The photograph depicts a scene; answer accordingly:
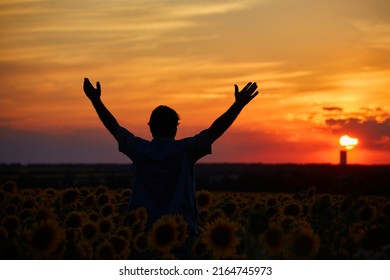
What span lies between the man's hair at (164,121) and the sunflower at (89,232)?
3.88 feet

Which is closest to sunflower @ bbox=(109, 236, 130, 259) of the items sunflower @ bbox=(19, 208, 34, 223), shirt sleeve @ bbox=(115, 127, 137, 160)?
shirt sleeve @ bbox=(115, 127, 137, 160)

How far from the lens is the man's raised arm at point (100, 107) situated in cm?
863

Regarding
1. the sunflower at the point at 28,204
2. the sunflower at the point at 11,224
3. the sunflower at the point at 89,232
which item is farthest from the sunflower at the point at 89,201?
the sunflower at the point at 89,232

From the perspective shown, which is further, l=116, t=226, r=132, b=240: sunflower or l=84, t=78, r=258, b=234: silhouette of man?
l=84, t=78, r=258, b=234: silhouette of man

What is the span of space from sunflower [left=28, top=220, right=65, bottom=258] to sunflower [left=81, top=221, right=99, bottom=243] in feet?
3.09

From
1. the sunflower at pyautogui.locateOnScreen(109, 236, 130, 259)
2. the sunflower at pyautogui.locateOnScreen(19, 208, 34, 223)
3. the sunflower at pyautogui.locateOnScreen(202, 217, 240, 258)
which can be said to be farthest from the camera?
the sunflower at pyautogui.locateOnScreen(19, 208, 34, 223)

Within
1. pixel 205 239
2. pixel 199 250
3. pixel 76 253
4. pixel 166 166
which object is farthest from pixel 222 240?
pixel 166 166

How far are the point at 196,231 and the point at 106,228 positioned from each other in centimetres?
138

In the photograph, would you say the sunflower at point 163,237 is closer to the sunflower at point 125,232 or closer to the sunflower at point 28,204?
the sunflower at point 125,232

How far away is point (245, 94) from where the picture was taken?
25.6 ft

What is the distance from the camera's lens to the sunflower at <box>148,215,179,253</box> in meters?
7.28

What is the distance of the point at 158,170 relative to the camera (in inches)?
327

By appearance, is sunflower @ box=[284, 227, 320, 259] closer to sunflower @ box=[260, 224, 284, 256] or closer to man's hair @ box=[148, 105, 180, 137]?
sunflower @ box=[260, 224, 284, 256]
